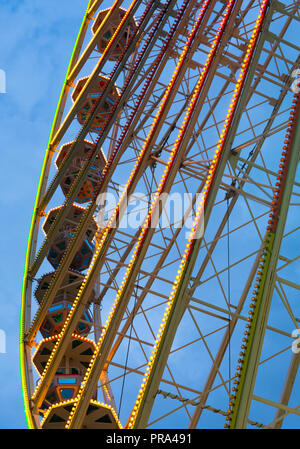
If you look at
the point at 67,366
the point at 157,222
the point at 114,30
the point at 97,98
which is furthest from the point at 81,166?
the point at 157,222

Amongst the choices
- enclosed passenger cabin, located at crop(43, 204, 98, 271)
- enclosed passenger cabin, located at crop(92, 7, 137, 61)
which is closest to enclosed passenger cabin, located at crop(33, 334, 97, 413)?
enclosed passenger cabin, located at crop(43, 204, 98, 271)

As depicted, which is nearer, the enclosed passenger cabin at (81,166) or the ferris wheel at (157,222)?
the ferris wheel at (157,222)

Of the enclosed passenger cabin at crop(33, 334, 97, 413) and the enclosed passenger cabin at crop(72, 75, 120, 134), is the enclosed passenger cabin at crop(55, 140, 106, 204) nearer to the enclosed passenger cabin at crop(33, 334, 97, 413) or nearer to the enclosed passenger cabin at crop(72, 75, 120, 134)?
the enclosed passenger cabin at crop(72, 75, 120, 134)

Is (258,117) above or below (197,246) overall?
above

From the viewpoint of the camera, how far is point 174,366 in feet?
243

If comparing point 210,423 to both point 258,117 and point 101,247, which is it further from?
point 101,247

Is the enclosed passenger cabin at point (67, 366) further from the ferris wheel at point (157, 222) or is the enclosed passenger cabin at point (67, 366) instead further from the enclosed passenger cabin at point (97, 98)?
the enclosed passenger cabin at point (97, 98)

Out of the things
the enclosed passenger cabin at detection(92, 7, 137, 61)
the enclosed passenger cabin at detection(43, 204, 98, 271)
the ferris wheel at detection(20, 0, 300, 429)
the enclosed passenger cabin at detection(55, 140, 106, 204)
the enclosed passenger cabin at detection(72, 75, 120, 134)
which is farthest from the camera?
the enclosed passenger cabin at detection(92, 7, 137, 61)

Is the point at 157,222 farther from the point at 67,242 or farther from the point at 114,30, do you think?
the point at 114,30

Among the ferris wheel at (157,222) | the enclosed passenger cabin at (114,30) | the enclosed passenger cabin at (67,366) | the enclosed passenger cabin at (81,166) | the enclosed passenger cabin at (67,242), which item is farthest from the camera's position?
the enclosed passenger cabin at (114,30)

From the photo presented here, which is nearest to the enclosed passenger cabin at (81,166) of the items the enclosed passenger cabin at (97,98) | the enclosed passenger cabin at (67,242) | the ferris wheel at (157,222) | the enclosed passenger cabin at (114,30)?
the ferris wheel at (157,222)

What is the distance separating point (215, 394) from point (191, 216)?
54.0m
